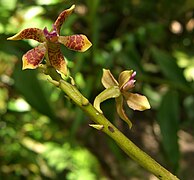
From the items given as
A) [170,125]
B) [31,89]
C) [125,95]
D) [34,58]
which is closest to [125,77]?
[125,95]

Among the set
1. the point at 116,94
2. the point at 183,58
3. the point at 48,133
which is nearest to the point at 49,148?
the point at 48,133

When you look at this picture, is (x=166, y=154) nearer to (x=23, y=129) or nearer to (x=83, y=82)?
(x=83, y=82)

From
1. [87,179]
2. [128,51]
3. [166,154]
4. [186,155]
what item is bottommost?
[186,155]

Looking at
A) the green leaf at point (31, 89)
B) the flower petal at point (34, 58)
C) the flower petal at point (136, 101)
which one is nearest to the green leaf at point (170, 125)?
the green leaf at point (31, 89)

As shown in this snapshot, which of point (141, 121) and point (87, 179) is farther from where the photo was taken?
point (141, 121)

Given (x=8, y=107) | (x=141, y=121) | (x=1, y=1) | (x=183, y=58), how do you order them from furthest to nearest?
(x=141, y=121), (x=183, y=58), (x=8, y=107), (x=1, y=1)

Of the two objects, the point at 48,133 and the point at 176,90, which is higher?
the point at 176,90

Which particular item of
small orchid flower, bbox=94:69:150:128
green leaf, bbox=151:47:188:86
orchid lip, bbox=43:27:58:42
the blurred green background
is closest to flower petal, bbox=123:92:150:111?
small orchid flower, bbox=94:69:150:128

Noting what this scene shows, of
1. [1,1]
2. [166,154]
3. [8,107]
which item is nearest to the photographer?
[166,154]

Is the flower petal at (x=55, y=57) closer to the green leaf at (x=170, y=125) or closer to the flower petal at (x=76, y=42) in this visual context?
the flower petal at (x=76, y=42)
